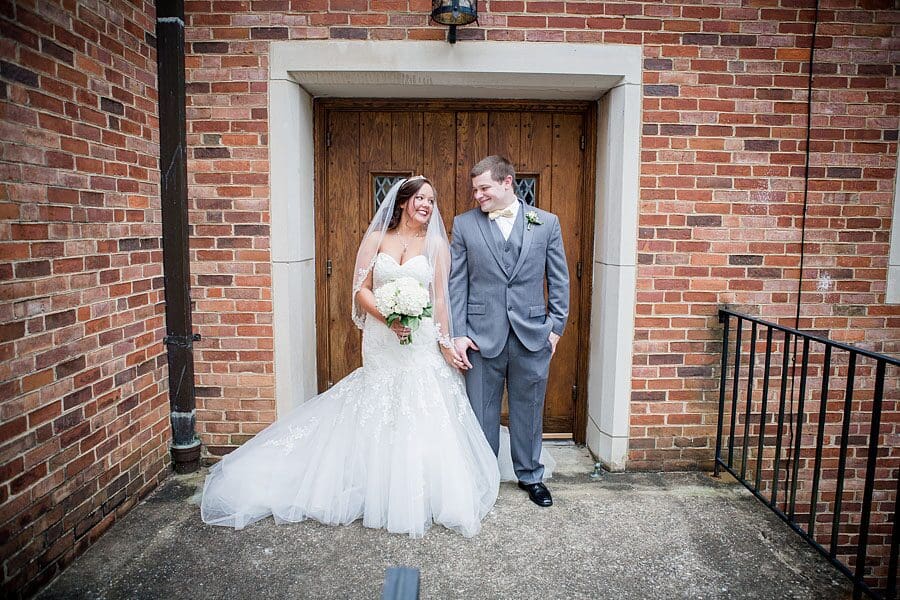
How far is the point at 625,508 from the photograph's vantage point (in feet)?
11.2

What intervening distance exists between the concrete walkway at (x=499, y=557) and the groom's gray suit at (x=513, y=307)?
553mm

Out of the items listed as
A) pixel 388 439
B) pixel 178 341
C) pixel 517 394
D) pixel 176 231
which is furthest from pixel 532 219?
pixel 178 341

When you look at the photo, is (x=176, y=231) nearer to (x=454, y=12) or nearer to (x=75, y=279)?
(x=75, y=279)

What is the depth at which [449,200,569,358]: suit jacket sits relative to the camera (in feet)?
11.1

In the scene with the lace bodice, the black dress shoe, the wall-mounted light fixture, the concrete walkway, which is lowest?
the concrete walkway

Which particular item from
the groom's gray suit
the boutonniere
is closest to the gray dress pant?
the groom's gray suit

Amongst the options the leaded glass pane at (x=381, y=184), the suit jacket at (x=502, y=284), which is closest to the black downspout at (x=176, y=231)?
the leaded glass pane at (x=381, y=184)

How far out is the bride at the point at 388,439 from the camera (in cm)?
314

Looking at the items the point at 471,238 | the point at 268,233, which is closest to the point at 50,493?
the point at 268,233

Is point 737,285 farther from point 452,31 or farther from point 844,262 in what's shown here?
point 452,31

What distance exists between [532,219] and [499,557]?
1.81 metres

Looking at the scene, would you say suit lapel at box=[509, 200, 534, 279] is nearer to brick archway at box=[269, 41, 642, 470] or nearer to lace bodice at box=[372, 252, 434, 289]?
lace bodice at box=[372, 252, 434, 289]

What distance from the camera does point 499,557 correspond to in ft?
9.48

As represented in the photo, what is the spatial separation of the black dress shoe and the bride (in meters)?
0.25
